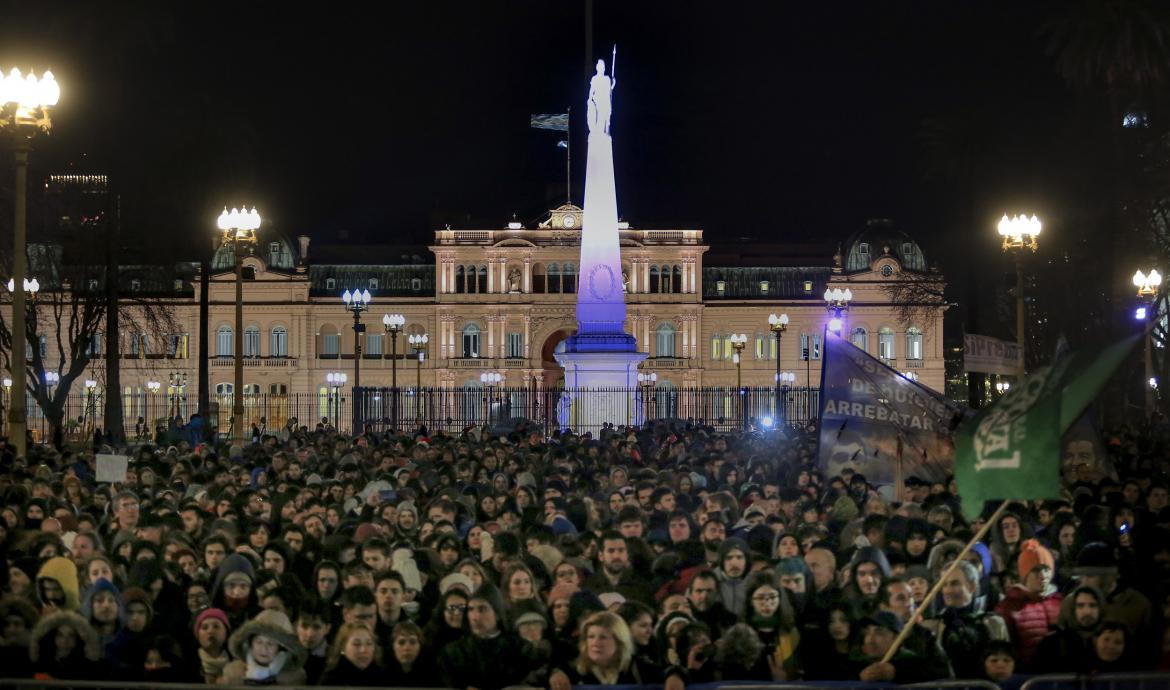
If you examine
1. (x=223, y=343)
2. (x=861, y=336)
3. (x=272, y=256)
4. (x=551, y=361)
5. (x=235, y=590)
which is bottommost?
(x=235, y=590)

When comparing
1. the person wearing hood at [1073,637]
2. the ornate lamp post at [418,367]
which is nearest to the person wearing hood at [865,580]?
the person wearing hood at [1073,637]

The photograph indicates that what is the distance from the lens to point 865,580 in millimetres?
9656

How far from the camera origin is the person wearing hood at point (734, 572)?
31.4 ft

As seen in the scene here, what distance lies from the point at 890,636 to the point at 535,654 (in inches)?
75.9

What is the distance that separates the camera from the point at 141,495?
1670 centimetres

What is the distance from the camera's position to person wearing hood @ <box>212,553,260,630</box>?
32.4 feet

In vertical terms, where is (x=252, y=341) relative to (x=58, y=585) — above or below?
above

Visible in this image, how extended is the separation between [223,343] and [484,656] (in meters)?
90.5

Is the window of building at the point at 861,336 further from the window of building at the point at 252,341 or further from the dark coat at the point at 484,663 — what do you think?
the dark coat at the point at 484,663

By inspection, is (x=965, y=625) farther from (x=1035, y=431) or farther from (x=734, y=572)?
(x=1035, y=431)

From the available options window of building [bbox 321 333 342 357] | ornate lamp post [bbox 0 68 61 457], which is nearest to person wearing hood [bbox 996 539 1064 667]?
ornate lamp post [bbox 0 68 61 457]

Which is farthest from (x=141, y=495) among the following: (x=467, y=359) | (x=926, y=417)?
(x=467, y=359)

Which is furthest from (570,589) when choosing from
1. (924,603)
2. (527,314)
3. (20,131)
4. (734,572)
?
(527,314)

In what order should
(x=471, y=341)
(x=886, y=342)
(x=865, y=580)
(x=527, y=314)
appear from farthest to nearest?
1. (x=471, y=341)
2. (x=886, y=342)
3. (x=527, y=314)
4. (x=865, y=580)
